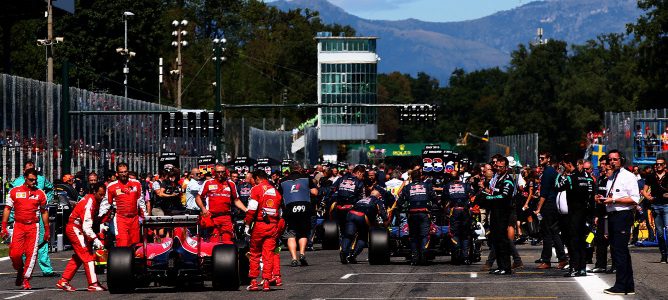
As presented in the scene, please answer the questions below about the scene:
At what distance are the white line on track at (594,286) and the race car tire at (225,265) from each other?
474 centimetres

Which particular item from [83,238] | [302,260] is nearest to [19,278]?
[83,238]

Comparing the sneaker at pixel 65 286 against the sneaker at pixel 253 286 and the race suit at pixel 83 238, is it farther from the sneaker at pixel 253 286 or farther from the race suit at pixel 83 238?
the sneaker at pixel 253 286

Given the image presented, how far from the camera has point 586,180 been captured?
2203 centimetres

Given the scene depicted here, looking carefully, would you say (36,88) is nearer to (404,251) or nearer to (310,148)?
(404,251)

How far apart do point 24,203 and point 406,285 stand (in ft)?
20.0

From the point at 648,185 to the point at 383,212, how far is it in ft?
18.5

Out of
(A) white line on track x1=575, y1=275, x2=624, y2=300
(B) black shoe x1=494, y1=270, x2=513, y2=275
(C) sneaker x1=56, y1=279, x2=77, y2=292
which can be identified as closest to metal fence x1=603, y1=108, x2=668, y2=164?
(B) black shoe x1=494, y1=270, x2=513, y2=275

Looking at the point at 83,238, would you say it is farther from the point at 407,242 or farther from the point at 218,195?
the point at 407,242

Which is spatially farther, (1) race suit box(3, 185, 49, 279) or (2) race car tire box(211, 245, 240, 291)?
(1) race suit box(3, 185, 49, 279)

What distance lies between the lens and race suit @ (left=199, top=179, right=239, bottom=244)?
2461cm

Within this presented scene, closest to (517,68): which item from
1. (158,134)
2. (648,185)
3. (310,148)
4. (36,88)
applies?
(310,148)

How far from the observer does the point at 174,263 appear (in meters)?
19.5

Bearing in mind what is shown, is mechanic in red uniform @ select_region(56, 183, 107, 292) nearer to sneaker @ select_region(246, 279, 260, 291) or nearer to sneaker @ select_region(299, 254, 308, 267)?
sneaker @ select_region(246, 279, 260, 291)

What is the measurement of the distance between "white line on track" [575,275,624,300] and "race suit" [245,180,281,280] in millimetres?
4381
